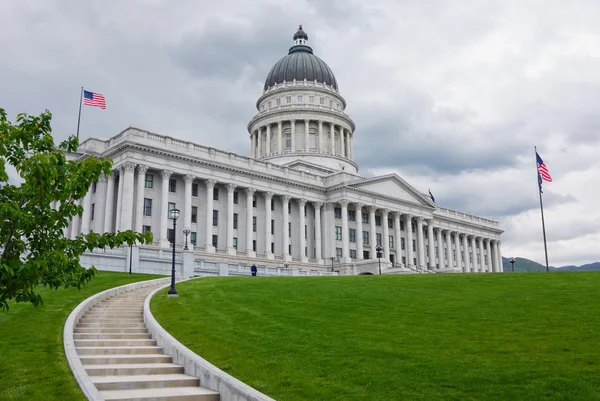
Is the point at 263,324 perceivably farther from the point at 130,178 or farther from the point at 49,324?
the point at 130,178

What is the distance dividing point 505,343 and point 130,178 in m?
53.9

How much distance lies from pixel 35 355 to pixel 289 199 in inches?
2623

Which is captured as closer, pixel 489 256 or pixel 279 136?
pixel 279 136

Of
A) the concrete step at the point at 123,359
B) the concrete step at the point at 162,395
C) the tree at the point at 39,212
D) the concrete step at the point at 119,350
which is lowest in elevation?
the concrete step at the point at 162,395

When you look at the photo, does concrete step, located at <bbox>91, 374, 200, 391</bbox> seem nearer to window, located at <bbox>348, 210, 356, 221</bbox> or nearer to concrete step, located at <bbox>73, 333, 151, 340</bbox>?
concrete step, located at <bbox>73, 333, 151, 340</bbox>

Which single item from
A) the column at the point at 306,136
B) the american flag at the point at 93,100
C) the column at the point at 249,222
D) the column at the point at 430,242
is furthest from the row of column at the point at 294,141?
the american flag at the point at 93,100

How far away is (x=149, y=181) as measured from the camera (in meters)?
66.1

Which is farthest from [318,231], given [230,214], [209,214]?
[209,214]

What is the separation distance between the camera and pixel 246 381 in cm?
1253

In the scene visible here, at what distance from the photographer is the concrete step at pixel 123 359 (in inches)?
592

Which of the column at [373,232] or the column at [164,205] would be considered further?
the column at [373,232]

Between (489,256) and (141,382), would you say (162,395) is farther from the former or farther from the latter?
(489,256)

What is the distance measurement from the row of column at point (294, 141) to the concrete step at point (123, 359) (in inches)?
Result: 3370

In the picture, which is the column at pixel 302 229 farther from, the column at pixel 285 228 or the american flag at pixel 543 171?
the american flag at pixel 543 171
